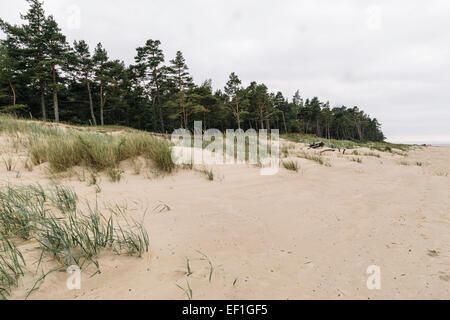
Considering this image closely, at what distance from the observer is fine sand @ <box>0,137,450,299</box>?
3.84ft

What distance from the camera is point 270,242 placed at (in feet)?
5.74

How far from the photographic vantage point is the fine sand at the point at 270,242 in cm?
117

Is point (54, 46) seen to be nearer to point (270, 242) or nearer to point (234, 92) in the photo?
point (234, 92)

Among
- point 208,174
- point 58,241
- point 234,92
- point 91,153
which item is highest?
point 234,92

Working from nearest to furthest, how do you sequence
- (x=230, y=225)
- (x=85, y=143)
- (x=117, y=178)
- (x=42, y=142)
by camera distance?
(x=230, y=225) → (x=117, y=178) → (x=85, y=143) → (x=42, y=142)

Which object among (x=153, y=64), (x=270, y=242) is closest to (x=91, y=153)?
(x=270, y=242)

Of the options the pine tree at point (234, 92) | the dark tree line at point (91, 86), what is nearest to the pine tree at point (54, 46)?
the dark tree line at point (91, 86)

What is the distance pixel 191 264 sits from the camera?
4.55 ft

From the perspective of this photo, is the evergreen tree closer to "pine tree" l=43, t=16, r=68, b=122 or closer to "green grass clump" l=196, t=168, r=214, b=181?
"pine tree" l=43, t=16, r=68, b=122

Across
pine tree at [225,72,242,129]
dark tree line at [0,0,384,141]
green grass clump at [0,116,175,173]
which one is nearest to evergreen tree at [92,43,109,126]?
dark tree line at [0,0,384,141]
